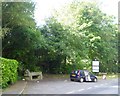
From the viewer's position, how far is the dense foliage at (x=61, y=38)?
2545 cm

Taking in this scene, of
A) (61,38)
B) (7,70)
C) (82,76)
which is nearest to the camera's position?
(7,70)

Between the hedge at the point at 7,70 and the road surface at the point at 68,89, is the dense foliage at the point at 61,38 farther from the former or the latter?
the road surface at the point at 68,89

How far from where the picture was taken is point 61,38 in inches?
1423

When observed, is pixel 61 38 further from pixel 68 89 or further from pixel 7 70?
pixel 7 70

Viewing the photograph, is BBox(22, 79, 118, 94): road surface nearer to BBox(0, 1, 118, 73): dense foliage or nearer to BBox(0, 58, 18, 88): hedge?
BBox(0, 58, 18, 88): hedge

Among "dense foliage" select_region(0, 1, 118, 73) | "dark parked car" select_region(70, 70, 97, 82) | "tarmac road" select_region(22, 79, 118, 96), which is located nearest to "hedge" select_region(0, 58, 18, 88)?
"tarmac road" select_region(22, 79, 118, 96)

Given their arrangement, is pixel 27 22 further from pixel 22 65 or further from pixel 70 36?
pixel 70 36

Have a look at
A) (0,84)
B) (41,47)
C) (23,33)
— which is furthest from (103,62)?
(0,84)

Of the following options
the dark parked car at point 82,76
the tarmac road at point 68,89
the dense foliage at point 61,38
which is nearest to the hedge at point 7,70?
the tarmac road at point 68,89

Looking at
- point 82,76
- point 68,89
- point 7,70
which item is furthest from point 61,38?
point 7,70

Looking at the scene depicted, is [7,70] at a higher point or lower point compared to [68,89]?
higher

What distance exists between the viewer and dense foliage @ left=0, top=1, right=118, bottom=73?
25.5 metres

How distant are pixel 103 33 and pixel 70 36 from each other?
11.1 meters

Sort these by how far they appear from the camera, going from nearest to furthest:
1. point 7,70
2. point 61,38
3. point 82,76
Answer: point 7,70 → point 82,76 → point 61,38
